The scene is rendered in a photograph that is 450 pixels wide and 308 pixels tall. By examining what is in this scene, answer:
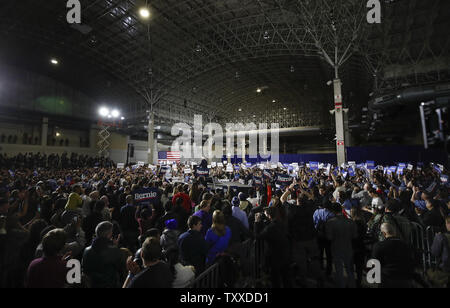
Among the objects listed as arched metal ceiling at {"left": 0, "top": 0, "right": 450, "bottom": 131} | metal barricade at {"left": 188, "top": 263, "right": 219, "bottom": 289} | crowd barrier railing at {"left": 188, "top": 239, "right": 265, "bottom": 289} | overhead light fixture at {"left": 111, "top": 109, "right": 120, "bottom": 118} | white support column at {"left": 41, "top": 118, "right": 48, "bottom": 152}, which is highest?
arched metal ceiling at {"left": 0, "top": 0, "right": 450, "bottom": 131}

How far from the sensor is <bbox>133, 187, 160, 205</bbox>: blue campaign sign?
17.0ft

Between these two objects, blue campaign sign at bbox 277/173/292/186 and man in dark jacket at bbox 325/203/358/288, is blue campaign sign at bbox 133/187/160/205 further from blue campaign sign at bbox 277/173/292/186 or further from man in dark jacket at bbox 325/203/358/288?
blue campaign sign at bbox 277/173/292/186

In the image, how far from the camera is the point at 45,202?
515cm

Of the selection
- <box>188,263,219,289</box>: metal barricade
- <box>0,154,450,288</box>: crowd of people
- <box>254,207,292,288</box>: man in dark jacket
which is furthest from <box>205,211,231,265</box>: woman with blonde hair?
<box>254,207,292,288</box>: man in dark jacket

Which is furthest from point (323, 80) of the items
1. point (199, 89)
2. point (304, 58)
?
point (199, 89)

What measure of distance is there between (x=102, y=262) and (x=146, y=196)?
306 cm

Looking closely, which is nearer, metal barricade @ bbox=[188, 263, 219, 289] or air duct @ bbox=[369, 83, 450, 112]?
metal barricade @ bbox=[188, 263, 219, 289]

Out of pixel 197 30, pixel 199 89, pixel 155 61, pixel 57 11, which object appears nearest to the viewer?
pixel 57 11

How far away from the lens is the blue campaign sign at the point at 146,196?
5.17m

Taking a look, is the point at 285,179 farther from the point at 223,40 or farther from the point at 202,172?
the point at 223,40

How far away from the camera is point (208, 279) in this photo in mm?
2484

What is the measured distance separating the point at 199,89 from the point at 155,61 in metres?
8.54

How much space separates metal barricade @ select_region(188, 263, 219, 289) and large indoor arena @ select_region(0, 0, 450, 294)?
1.5 inches
